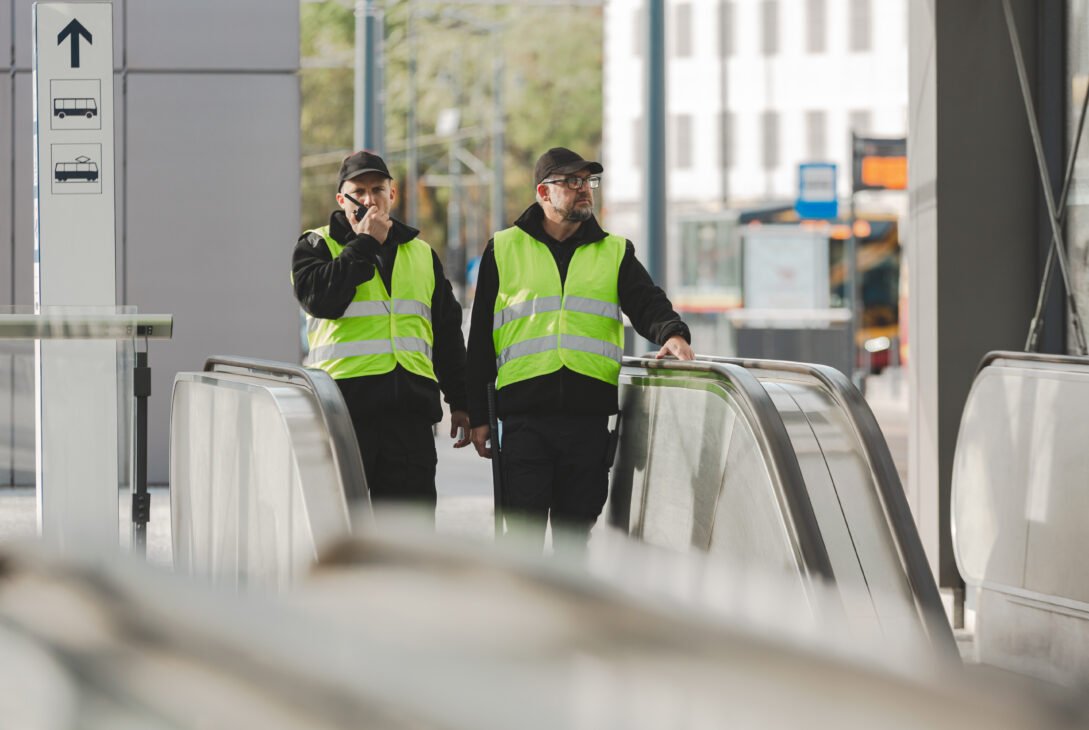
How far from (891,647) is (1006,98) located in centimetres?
701

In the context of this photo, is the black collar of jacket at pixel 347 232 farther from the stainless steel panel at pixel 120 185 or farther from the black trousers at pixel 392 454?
the stainless steel panel at pixel 120 185

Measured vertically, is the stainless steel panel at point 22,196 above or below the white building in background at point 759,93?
below

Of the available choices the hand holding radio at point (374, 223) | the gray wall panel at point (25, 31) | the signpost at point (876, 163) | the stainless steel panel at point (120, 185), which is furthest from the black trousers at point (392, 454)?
the signpost at point (876, 163)

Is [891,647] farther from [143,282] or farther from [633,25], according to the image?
[633,25]

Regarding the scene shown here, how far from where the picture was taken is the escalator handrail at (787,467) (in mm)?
4258

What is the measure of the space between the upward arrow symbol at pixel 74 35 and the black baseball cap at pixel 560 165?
2.27 meters

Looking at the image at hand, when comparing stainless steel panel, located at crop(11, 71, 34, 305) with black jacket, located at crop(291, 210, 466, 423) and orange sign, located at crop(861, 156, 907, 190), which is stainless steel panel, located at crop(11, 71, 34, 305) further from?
orange sign, located at crop(861, 156, 907, 190)

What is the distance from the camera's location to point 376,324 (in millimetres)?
5719

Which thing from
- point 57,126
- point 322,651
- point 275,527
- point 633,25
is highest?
point 633,25

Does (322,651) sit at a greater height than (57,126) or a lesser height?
lesser

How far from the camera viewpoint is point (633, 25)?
52.3 metres

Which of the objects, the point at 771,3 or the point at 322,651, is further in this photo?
the point at 771,3

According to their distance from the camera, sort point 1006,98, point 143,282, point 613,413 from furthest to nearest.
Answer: point 143,282 → point 1006,98 → point 613,413

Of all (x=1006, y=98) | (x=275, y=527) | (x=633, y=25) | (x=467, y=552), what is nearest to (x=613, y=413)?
(x=275, y=527)
